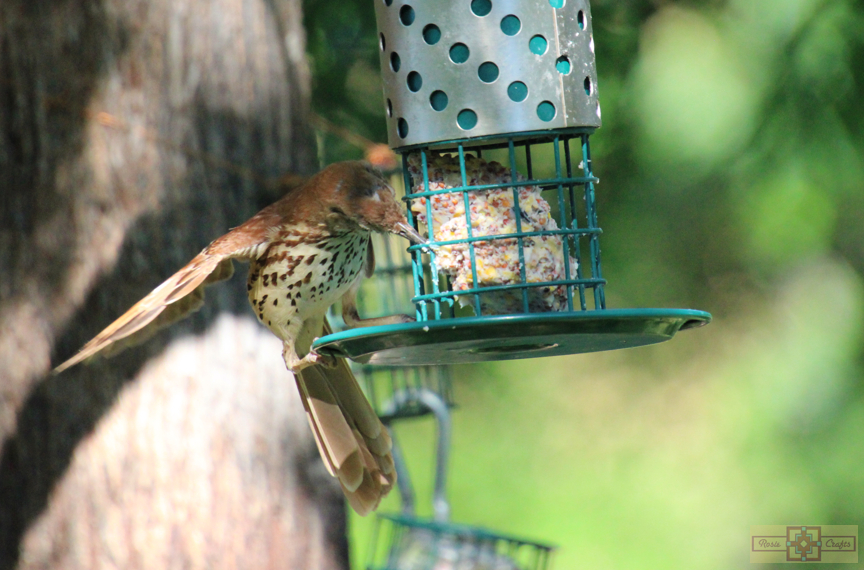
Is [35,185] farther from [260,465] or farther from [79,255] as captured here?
[260,465]

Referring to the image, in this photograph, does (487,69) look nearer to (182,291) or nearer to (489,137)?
(489,137)

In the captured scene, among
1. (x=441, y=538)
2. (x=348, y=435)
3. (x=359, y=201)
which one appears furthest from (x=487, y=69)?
(x=441, y=538)

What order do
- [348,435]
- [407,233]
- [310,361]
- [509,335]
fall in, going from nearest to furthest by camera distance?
[509,335] → [407,233] → [310,361] → [348,435]

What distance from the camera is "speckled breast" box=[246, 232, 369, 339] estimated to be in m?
3.06

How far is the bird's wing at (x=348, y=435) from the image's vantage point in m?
3.39

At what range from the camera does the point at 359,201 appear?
276 cm

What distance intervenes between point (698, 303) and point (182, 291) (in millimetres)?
4558

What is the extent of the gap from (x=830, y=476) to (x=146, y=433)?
4.39 meters

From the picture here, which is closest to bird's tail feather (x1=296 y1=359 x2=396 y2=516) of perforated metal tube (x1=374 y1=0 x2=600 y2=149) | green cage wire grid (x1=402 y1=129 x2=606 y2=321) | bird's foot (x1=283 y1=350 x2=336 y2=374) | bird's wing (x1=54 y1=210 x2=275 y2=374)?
bird's foot (x1=283 y1=350 x2=336 y2=374)

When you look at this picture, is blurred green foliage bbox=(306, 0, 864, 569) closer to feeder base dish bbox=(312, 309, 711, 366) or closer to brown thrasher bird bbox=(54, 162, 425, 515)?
brown thrasher bird bbox=(54, 162, 425, 515)

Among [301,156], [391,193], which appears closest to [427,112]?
[391,193]

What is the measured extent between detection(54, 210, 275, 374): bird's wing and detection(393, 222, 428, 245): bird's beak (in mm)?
602

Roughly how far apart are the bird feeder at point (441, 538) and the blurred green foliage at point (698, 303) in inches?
73.2

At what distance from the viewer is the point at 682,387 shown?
→ 7023 millimetres
